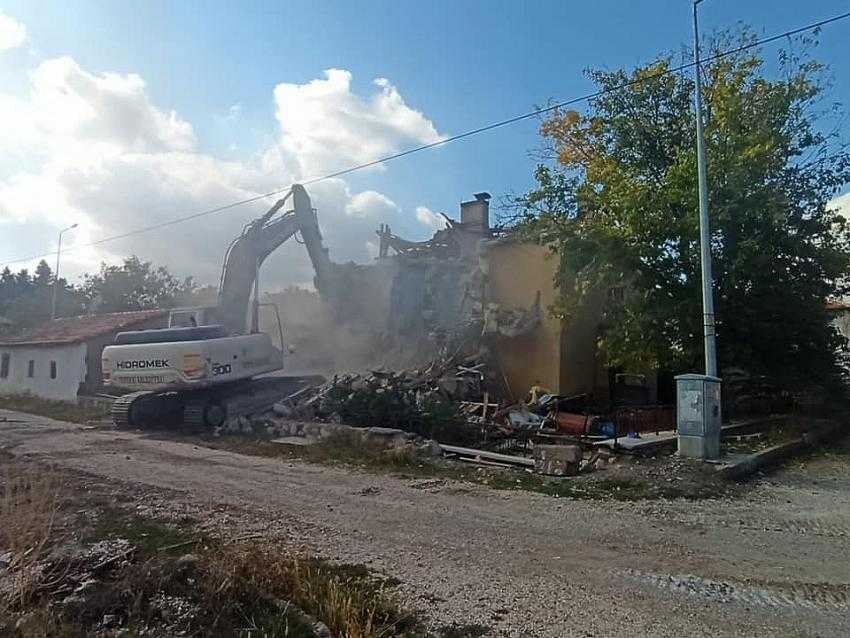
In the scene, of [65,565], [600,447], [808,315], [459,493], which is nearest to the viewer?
[65,565]

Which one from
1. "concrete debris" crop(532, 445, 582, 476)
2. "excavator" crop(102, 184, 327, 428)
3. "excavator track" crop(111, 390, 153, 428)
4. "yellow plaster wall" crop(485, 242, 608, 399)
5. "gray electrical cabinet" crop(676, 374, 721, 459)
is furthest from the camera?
"yellow plaster wall" crop(485, 242, 608, 399)

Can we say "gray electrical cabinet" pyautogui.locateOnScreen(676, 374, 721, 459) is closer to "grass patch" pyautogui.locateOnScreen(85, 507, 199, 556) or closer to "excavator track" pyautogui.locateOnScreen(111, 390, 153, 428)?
"grass patch" pyautogui.locateOnScreen(85, 507, 199, 556)

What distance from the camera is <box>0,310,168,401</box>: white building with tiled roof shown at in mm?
27328

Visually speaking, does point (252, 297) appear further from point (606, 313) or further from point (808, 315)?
point (808, 315)

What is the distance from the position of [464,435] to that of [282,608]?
32.2ft

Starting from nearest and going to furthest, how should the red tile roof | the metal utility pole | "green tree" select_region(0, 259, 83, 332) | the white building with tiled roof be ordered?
the metal utility pole
the white building with tiled roof
the red tile roof
"green tree" select_region(0, 259, 83, 332)

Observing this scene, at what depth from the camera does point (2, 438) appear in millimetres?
15117

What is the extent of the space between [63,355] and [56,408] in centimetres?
572

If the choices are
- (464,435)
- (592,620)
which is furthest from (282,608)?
(464,435)

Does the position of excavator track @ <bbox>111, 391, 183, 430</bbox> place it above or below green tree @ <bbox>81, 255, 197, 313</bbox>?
below

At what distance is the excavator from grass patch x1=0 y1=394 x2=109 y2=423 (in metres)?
3.05

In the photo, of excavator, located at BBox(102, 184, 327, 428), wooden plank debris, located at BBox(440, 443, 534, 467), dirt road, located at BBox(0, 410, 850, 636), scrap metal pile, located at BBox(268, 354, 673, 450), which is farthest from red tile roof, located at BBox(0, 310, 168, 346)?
wooden plank debris, located at BBox(440, 443, 534, 467)

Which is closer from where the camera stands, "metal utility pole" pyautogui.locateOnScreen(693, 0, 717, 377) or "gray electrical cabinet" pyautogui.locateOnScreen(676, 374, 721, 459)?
"gray electrical cabinet" pyautogui.locateOnScreen(676, 374, 721, 459)

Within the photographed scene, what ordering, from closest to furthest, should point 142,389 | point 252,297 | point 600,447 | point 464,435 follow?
point 600,447 → point 464,435 → point 142,389 → point 252,297
